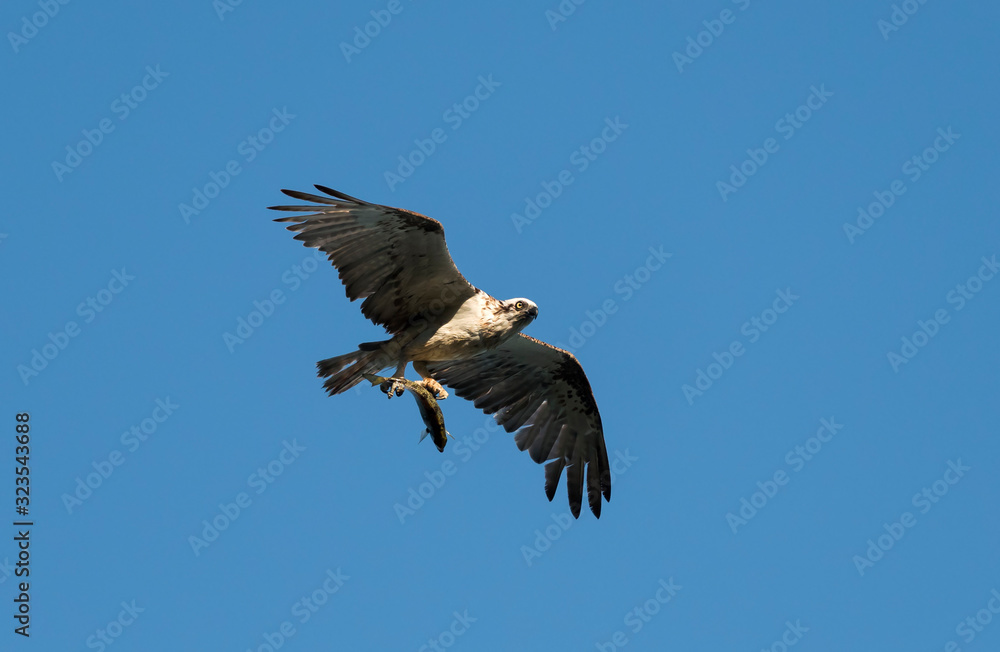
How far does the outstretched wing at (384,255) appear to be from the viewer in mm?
16250

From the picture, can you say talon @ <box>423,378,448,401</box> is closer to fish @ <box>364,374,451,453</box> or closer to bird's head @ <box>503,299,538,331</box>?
fish @ <box>364,374,451,453</box>

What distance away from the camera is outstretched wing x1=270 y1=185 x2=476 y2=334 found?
16.2 metres

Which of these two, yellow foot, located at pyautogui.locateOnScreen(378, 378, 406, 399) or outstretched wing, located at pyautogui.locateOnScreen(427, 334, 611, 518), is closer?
yellow foot, located at pyautogui.locateOnScreen(378, 378, 406, 399)

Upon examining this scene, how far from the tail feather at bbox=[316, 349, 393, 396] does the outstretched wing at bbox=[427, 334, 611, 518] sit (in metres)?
2.82

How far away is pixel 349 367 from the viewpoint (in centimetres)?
1652

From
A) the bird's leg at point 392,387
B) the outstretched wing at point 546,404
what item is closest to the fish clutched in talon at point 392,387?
the bird's leg at point 392,387

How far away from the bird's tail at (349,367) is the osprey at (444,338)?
1cm

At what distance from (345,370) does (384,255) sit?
1.75 meters

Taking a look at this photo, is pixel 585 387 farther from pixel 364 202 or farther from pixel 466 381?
pixel 364 202

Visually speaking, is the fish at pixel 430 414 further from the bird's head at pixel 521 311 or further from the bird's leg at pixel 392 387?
the bird's head at pixel 521 311

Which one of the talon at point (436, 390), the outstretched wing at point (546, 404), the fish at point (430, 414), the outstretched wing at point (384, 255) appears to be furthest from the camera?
the outstretched wing at point (546, 404)

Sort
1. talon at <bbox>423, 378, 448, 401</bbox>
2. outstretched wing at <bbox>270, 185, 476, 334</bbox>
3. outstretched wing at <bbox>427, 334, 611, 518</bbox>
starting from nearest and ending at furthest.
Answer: outstretched wing at <bbox>270, 185, 476, 334</bbox> → talon at <bbox>423, 378, 448, 401</bbox> → outstretched wing at <bbox>427, 334, 611, 518</bbox>

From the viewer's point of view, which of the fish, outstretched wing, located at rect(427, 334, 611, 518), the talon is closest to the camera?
the fish

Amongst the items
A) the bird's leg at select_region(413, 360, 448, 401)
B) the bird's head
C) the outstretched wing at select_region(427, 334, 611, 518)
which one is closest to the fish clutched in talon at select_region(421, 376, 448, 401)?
the bird's leg at select_region(413, 360, 448, 401)
